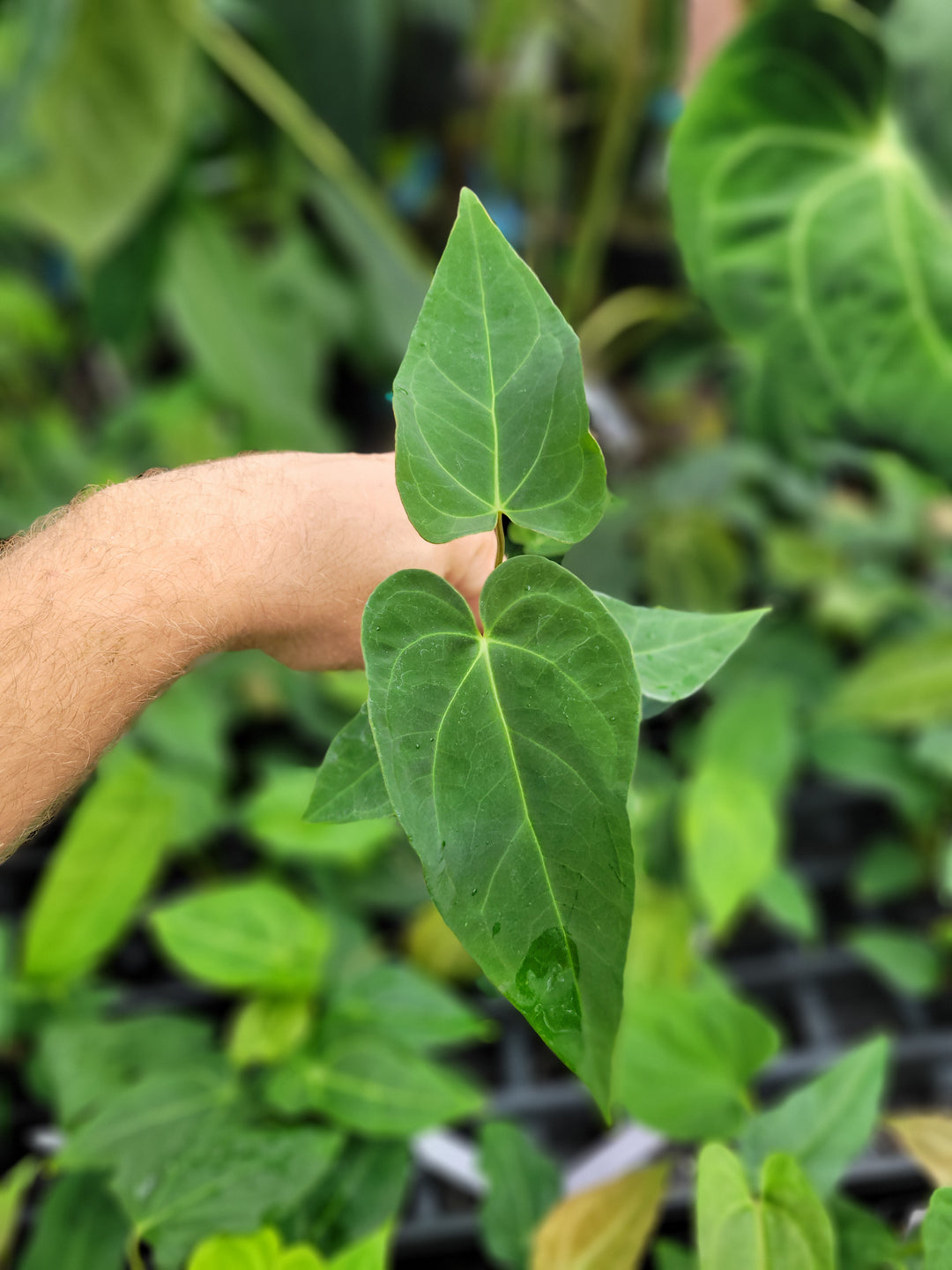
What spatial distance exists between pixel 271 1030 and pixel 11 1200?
0.13 metres

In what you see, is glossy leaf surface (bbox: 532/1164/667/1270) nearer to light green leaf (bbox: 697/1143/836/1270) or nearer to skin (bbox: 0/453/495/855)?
light green leaf (bbox: 697/1143/836/1270)

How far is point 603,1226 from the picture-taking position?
1.20 feet

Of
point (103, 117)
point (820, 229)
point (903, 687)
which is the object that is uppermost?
point (103, 117)

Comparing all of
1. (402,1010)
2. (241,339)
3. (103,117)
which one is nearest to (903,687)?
(402,1010)

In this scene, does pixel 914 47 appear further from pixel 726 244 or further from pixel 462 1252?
pixel 462 1252

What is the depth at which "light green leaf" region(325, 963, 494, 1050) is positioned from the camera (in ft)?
1.57

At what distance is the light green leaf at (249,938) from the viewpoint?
477 mm

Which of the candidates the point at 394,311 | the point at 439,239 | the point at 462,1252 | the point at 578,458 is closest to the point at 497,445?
the point at 578,458

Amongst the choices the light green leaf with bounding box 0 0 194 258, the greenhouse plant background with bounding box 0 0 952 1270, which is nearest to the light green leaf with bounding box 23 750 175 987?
the greenhouse plant background with bounding box 0 0 952 1270

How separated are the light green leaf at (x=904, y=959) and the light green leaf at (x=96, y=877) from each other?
0.48 m

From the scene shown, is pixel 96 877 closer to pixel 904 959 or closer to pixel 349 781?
pixel 349 781

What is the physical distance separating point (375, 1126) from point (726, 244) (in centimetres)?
50

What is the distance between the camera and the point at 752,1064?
1.27 ft

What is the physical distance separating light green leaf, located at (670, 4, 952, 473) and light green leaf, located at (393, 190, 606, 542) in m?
0.29
